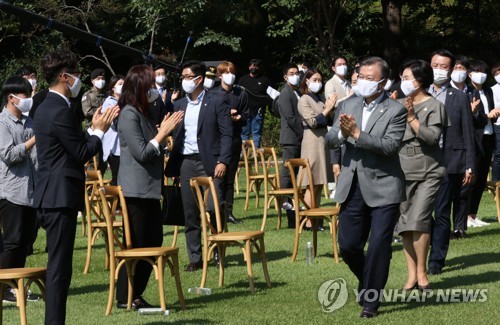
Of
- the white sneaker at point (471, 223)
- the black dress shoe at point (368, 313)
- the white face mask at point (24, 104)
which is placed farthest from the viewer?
the white sneaker at point (471, 223)

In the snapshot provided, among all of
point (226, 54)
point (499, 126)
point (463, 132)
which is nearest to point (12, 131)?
point (463, 132)

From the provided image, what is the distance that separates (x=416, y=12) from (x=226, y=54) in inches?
237

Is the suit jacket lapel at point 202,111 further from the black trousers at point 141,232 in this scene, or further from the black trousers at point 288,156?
the black trousers at point 288,156

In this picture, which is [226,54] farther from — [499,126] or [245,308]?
[245,308]

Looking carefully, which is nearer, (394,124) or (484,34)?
(394,124)

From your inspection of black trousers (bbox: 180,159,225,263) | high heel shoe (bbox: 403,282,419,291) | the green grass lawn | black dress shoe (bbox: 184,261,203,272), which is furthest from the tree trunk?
high heel shoe (bbox: 403,282,419,291)

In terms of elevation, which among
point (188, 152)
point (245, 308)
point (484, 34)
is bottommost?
point (245, 308)

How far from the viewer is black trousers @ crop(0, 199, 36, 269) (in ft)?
31.6

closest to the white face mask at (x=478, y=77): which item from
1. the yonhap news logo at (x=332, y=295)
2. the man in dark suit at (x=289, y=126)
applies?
the man in dark suit at (x=289, y=126)

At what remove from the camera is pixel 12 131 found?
982 centimetres

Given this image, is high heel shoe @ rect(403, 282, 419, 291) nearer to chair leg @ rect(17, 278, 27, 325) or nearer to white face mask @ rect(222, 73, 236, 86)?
chair leg @ rect(17, 278, 27, 325)

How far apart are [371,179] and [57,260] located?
2523mm

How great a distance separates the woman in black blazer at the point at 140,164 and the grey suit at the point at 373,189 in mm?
1539

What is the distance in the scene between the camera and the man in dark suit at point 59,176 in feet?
25.0
